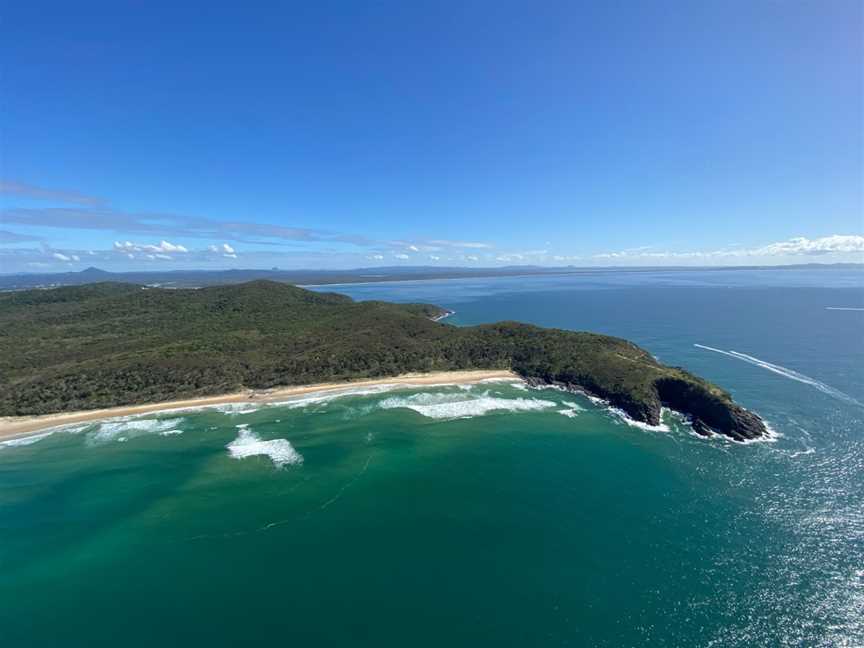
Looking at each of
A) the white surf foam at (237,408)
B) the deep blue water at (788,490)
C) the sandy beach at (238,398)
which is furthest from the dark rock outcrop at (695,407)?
the white surf foam at (237,408)

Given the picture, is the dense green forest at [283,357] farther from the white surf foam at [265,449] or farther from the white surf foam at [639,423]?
the white surf foam at [265,449]

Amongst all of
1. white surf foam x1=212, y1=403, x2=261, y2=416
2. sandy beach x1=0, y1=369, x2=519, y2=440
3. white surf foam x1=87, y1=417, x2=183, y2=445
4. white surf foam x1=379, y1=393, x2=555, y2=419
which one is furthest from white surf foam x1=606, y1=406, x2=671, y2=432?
white surf foam x1=87, y1=417, x2=183, y2=445

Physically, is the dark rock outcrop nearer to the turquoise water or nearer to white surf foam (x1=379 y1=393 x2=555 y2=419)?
the turquoise water

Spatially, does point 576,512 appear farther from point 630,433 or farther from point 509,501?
Answer: point 630,433

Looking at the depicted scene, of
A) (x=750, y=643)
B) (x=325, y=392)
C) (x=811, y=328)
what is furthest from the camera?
(x=811, y=328)

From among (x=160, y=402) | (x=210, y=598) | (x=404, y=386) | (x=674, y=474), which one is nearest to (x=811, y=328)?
(x=674, y=474)

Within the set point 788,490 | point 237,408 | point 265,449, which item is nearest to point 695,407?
point 788,490
